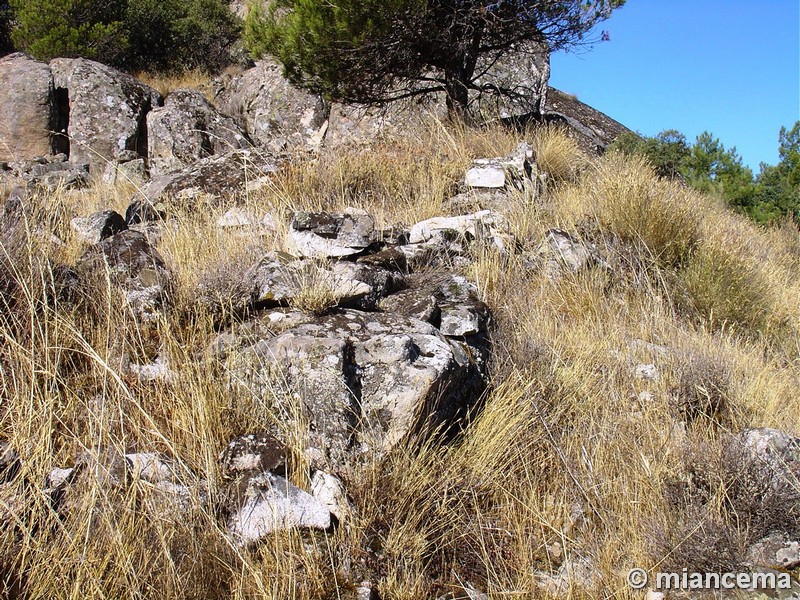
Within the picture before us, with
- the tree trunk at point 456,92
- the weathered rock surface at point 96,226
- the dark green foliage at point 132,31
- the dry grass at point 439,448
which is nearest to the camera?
the dry grass at point 439,448

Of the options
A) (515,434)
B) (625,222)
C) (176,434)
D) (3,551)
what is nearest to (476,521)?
(515,434)

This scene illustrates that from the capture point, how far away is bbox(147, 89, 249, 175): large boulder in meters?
9.17

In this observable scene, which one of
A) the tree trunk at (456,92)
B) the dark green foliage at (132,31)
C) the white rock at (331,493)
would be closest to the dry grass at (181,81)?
the dark green foliage at (132,31)

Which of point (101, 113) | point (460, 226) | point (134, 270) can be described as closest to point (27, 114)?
point (101, 113)

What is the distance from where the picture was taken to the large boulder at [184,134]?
9.17 meters

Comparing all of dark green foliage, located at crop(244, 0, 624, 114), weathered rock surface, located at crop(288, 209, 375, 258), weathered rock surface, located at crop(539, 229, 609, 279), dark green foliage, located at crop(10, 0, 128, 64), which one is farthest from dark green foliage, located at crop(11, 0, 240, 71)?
weathered rock surface, located at crop(539, 229, 609, 279)

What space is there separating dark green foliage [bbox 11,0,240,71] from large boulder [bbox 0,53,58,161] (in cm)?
365

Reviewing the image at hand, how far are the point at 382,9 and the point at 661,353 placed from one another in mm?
4967

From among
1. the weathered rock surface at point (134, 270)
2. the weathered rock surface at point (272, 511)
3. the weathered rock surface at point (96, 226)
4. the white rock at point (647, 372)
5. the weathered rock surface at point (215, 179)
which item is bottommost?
the weathered rock surface at point (272, 511)

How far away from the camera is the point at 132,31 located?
15.1 metres

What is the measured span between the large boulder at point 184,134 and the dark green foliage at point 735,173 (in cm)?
623

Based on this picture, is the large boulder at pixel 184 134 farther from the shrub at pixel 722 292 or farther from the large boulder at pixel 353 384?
the large boulder at pixel 353 384

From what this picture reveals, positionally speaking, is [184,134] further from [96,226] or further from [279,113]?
[96,226]

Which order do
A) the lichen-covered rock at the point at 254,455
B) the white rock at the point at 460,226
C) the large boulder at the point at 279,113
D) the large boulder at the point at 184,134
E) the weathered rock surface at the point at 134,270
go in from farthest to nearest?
the large boulder at the point at 279,113 < the large boulder at the point at 184,134 < the white rock at the point at 460,226 < the weathered rock surface at the point at 134,270 < the lichen-covered rock at the point at 254,455
